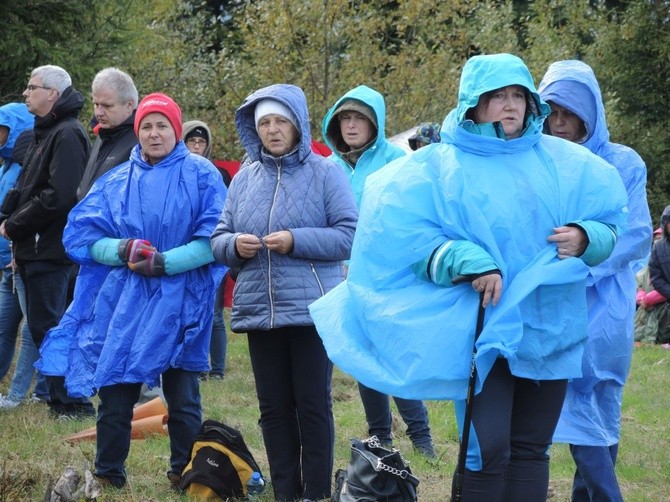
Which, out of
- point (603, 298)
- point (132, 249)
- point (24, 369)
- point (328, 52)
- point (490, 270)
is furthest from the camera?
point (328, 52)

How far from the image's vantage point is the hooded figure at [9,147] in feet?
27.4

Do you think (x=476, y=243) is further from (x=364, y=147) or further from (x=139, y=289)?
(x=364, y=147)

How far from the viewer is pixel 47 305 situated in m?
7.57

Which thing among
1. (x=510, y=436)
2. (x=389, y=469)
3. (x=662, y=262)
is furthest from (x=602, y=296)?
(x=662, y=262)

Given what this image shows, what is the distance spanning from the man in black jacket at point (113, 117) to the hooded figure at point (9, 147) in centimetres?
208

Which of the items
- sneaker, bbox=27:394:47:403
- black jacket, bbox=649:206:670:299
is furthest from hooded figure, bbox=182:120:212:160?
black jacket, bbox=649:206:670:299

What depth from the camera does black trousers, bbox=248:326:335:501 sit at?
17.2ft

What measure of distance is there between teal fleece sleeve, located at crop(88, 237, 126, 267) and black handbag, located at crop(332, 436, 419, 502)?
5.05 ft

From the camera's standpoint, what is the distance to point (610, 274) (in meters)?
4.75

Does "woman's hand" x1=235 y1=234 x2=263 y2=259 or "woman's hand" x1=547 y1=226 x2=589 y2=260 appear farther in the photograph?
"woman's hand" x1=235 y1=234 x2=263 y2=259

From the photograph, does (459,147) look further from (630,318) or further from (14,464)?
(14,464)

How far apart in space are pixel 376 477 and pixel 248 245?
1.19 m

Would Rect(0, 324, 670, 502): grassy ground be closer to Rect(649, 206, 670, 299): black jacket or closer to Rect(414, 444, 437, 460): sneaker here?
Rect(414, 444, 437, 460): sneaker

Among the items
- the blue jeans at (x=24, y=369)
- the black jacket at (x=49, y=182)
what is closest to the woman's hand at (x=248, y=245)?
the black jacket at (x=49, y=182)
